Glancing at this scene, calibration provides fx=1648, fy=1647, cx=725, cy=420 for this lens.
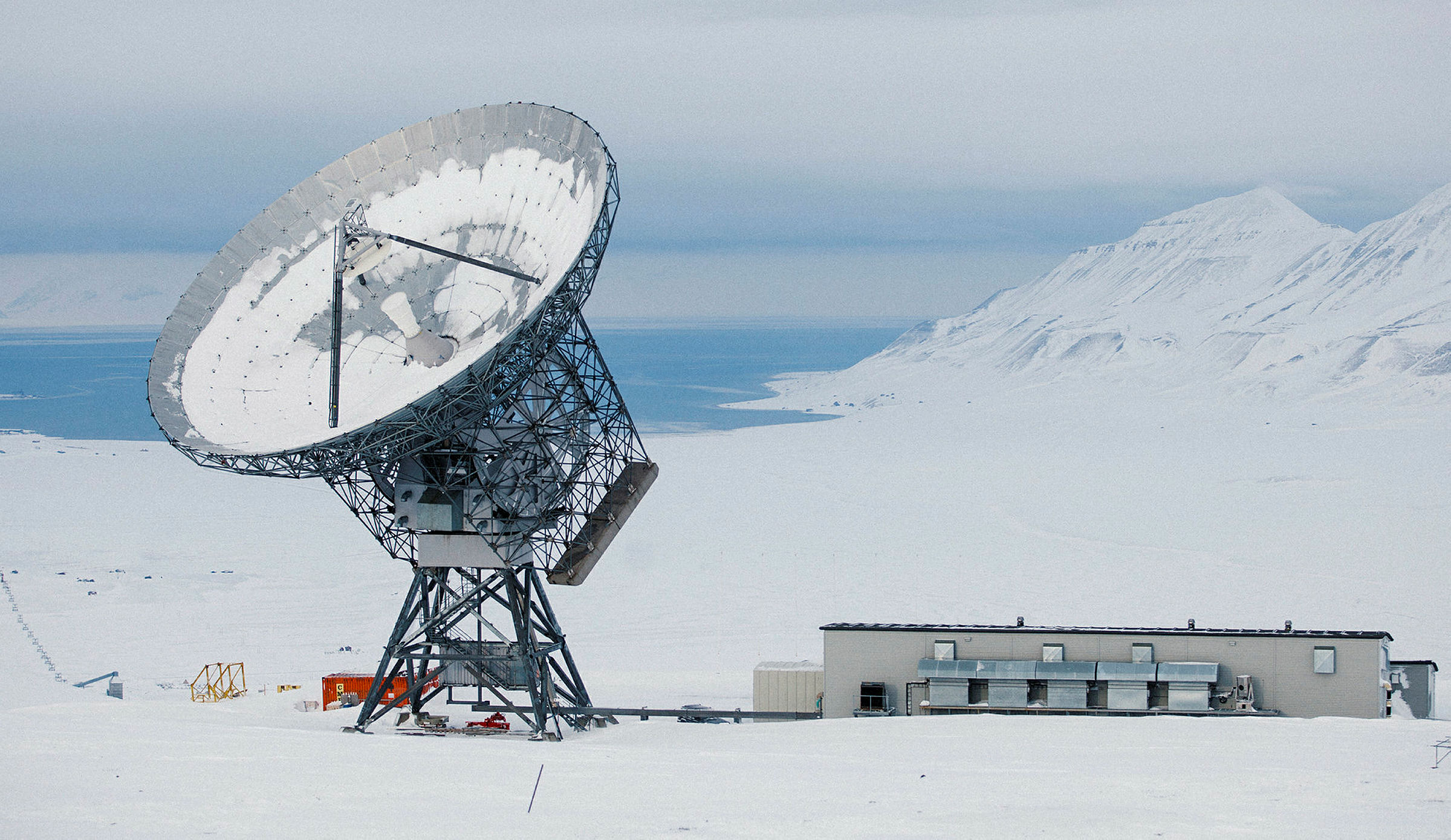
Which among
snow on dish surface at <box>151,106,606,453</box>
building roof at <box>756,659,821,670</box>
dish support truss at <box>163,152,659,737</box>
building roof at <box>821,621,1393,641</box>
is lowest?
building roof at <box>756,659,821,670</box>

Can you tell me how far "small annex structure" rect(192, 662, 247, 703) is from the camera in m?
61.2

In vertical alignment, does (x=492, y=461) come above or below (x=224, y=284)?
below

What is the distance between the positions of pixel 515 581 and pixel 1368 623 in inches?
1891

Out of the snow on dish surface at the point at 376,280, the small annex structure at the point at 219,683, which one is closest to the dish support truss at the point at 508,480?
the snow on dish surface at the point at 376,280

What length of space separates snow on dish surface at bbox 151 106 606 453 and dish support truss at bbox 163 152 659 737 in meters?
1.49

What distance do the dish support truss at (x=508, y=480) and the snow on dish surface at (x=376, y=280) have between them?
149cm

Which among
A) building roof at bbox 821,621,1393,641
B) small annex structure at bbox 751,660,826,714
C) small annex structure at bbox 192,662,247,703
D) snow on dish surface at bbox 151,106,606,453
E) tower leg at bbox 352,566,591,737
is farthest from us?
small annex structure at bbox 192,662,247,703

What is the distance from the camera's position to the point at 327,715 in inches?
2235

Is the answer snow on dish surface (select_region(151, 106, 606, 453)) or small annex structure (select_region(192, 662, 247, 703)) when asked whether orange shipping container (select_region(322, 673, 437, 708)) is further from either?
snow on dish surface (select_region(151, 106, 606, 453))

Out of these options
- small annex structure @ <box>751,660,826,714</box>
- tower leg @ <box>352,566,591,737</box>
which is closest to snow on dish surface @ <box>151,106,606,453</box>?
tower leg @ <box>352,566,591,737</box>

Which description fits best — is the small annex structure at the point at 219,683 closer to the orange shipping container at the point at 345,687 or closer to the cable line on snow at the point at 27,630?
the orange shipping container at the point at 345,687

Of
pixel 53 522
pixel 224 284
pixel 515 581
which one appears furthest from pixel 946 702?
pixel 53 522

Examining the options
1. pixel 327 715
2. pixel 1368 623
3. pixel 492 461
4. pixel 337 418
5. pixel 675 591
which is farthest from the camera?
pixel 675 591

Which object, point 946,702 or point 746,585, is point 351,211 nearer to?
point 946,702
